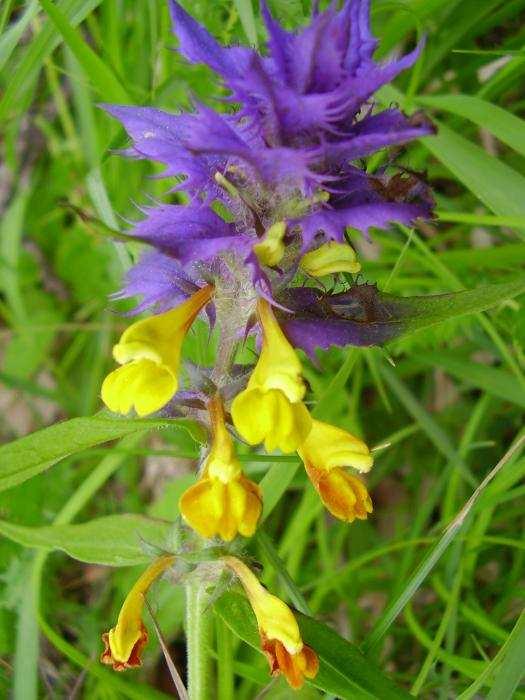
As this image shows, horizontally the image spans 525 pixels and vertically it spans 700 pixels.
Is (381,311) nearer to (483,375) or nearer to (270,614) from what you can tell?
(270,614)

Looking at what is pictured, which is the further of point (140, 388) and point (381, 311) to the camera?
point (381, 311)

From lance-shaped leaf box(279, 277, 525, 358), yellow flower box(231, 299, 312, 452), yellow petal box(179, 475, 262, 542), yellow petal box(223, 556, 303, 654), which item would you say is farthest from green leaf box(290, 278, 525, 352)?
yellow petal box(223, 556, 303, 654)

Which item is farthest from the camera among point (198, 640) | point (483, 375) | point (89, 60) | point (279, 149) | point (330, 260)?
point (483, 375)

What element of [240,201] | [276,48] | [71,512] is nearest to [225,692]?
[71,512]

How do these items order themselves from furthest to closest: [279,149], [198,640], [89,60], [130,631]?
1. [89,60]
2. [198,640]
3. [130,631]
4. [279,149]

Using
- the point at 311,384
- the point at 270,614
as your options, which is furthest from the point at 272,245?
the point at 311,384

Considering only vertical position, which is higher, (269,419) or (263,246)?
(263,246)

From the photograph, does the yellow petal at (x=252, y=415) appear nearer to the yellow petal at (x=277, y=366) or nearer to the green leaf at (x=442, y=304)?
the yellow petal at (x=277, y=366)
